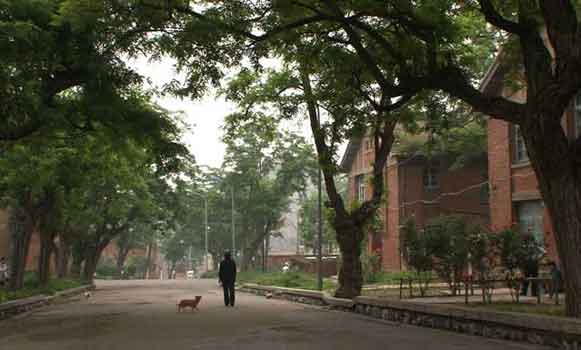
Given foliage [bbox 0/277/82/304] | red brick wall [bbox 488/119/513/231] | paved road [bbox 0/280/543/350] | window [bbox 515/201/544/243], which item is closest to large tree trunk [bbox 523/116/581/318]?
paved road [bbox 0/280/543/350]

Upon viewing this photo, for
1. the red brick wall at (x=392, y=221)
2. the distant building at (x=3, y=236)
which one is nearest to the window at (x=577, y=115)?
the red brick wall at (x=392, y=221)

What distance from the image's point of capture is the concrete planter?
1040 centimetres

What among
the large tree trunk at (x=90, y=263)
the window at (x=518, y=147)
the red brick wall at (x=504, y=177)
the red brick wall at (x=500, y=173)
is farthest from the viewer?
the large tree trunk at (x=90, y=263)

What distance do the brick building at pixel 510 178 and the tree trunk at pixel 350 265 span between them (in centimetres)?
691

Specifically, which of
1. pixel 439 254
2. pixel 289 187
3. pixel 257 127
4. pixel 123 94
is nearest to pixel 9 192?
pixel 257 127

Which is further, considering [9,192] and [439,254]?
[9,192]

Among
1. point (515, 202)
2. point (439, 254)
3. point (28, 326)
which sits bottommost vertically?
point (28, 326)

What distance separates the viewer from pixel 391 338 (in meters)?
12.2

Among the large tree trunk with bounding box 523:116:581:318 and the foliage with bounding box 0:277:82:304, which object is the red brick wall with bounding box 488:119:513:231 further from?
the foliage with bounding box 0:277:82:304

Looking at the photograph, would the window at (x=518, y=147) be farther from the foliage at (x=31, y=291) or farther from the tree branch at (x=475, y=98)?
the foliage at (x=31, y=291)

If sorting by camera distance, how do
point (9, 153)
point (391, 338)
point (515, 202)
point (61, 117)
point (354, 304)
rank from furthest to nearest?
point (515, 202)
point (9, 153)
point (354, 304)
point (61, 117)
point (391, 338)

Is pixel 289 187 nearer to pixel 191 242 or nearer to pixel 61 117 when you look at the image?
pixel 191 242

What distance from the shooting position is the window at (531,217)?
83.8ft

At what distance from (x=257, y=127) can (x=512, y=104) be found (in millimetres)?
13793
